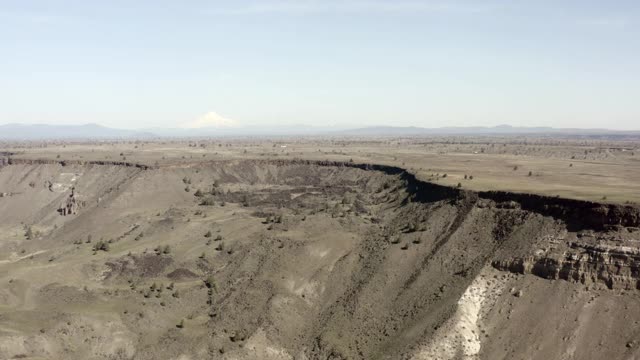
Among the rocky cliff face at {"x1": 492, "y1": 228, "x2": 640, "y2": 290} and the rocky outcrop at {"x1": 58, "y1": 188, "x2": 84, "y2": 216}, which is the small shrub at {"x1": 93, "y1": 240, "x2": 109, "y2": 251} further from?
the rocky cliff face at {"x1": 492, "y1": 228, "x2": 640, "y2": 290}

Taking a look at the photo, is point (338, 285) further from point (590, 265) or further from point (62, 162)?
point (62, 162)

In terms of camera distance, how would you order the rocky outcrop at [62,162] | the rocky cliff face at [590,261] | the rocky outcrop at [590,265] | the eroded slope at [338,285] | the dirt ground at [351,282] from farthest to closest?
1. the rocky outcrop at [62,162]
2. the eroded slope at [338,285]
3. the dirt ground at [351,282]
4. the rocky cliff face at [590,261]
5. the rocky outcrop at [590,265]

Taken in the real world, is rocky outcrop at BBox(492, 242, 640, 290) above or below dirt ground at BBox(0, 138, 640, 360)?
above

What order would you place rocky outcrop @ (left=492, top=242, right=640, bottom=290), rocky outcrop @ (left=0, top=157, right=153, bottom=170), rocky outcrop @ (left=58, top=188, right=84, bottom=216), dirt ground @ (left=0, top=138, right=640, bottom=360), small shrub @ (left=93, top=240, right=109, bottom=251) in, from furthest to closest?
rocky outcrop @ (left=0, top=157, right=153, bottom=170)
rocky outcrop @ (left=58, top=188, right=84, bottom=216)
small shrub @ (left=93, top=240, right=109, bottom=251)
dirt ground @ (left=0, top=138, right=640, bottom=360)
rocky outcrop @ (left=492, top=242, right=640, bottom=290)

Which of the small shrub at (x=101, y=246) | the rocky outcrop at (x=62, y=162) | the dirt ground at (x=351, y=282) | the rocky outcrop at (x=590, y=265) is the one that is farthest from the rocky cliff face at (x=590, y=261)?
the rocky outcrop at (x=62, y=162)

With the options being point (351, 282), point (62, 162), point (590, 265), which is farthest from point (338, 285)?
point (62, 162)

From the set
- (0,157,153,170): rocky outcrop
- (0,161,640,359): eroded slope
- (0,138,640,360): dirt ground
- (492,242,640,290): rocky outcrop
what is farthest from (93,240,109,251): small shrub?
(492,242,640,290): rocky outcrop

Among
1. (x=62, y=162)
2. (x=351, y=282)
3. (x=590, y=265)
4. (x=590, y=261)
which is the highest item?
(x=62, y=162)

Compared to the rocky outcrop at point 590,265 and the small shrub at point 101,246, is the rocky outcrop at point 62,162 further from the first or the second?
the rocky outcrop at point 590,265
